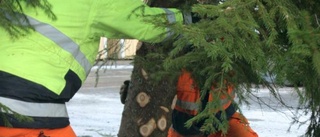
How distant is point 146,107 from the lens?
14.1 feet

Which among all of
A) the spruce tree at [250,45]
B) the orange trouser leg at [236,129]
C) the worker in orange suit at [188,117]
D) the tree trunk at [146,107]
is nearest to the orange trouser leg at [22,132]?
the spruce tree at [250,45]

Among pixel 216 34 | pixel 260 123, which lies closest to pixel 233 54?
pixel 216 34

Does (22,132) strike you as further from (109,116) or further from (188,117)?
(109,116)

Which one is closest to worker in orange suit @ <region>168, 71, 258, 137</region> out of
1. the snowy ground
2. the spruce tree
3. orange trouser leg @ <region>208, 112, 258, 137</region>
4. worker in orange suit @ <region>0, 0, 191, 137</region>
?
orange trouser leg @ <region>208, 112, 258, 137</region>

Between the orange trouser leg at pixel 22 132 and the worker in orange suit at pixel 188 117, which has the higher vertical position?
the orange trouser leg at pixel 22 132

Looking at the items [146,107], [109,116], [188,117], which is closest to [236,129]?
[188,117]

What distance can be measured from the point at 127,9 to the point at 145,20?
0.56 ft

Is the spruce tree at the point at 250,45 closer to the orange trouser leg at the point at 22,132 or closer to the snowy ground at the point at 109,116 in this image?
the orange trouser leg at the point at 22,132

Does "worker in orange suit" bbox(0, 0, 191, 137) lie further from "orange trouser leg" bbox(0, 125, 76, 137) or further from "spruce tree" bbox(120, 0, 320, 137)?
"spruce tree" bbox(120, 0, 320, 137)

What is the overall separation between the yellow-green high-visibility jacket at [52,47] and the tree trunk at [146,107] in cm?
143

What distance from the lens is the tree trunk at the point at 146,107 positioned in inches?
167

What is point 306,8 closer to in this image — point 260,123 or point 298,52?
point 298,52

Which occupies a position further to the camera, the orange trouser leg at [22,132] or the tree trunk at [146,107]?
the tree trunk at [146,107]

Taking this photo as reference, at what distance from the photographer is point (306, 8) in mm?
2643
